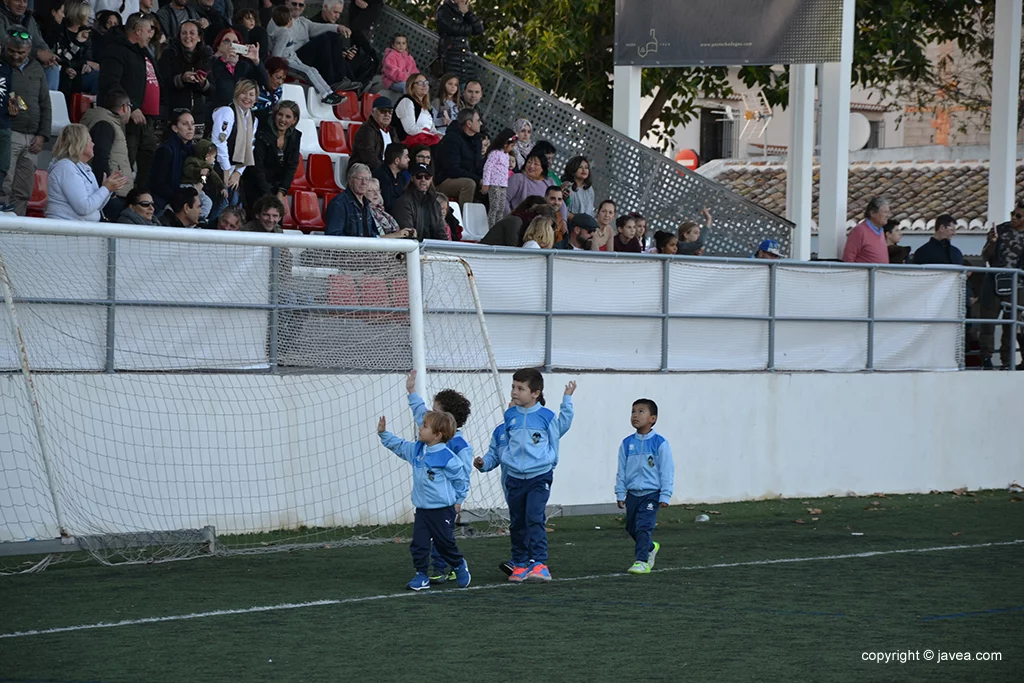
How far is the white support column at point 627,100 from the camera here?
1747 centimetres

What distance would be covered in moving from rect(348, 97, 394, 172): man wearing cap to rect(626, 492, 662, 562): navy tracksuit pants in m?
5.80

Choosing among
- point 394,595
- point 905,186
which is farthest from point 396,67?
point 905,186

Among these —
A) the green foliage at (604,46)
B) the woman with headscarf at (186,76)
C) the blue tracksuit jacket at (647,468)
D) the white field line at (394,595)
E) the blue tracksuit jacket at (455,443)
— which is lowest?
the white field line at (394,595)

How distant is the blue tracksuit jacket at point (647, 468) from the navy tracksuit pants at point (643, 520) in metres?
0.04

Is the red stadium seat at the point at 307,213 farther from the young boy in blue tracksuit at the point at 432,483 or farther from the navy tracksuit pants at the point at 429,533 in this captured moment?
the navy tracksuit pants at the point at 429,533

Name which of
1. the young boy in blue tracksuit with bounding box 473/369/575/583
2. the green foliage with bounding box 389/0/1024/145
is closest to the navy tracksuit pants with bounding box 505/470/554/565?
the young boy in blue tracksuit with bounding box 473/369/575/583

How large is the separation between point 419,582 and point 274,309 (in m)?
3.13

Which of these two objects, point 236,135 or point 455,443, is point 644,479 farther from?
point 236,135

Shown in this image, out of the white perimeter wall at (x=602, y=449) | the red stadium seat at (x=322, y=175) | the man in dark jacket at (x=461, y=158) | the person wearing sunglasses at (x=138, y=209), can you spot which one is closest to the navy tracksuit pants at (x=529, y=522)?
the white perimeter wall at (x=602, y=449)

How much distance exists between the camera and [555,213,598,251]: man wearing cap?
13922 millimetres

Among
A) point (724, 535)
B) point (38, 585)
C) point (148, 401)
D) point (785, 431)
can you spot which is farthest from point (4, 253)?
point (785, 431)

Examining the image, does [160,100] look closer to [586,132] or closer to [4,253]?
[4,253]

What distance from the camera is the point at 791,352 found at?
562 inches

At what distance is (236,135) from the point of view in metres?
13.3
